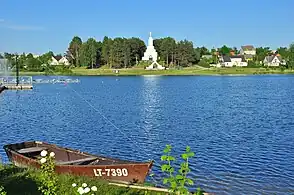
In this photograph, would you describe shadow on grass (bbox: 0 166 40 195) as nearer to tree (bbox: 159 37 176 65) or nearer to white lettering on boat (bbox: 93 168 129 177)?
white lettering on boat (bbox: 93 168 129 177)

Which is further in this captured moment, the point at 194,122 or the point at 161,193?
the point at 194,122

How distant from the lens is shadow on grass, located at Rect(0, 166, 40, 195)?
12242 millimetres

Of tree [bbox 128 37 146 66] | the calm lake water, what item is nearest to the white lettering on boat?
the calm lake water

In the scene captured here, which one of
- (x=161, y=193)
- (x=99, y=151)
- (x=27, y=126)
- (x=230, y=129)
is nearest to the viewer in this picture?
(x=161, y=193)

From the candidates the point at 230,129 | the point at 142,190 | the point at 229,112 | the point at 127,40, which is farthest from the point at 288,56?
the point at 142,190

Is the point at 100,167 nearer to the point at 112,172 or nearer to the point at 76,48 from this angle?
the point at 112,172

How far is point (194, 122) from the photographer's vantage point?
125 ft

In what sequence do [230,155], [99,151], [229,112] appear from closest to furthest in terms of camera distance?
[230,155]
[99,151]
[229,112]

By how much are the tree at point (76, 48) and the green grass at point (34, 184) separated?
16508 centimetres

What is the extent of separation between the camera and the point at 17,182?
43.7ft

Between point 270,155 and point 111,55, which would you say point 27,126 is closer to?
point 270,155

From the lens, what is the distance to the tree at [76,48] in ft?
586

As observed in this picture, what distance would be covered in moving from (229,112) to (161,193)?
35359mm

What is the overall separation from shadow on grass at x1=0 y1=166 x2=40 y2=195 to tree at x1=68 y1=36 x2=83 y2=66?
164533mm
